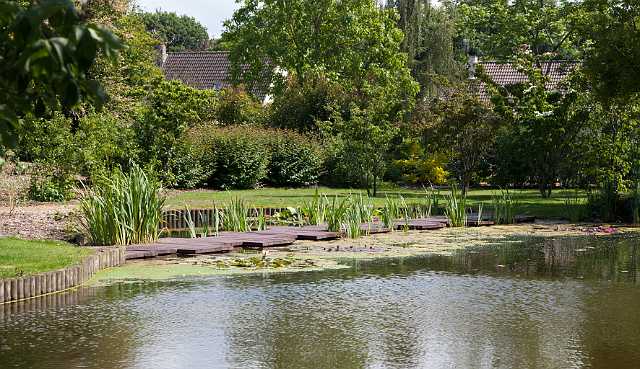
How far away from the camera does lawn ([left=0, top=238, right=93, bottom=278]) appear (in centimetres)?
1014

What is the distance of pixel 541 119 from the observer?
2517 cm

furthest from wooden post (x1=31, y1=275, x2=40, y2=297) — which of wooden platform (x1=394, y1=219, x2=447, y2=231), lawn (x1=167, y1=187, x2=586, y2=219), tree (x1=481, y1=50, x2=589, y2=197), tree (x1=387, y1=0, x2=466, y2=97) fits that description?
tree (x1=387, y1=0, x2=466, y2=97)

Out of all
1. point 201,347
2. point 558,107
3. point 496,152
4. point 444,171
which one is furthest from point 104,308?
point 444,171

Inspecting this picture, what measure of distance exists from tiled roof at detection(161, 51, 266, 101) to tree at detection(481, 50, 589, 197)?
115ft

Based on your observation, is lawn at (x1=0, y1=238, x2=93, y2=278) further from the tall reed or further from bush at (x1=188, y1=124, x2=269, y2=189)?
bush at (x1=188, y1=124, x2=269, y2=189)

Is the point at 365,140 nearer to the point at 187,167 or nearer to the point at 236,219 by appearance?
the point at 187,167

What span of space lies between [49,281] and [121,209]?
3716mm

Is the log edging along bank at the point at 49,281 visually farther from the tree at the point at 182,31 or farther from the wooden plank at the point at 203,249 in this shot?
the tree at the point at 182,31

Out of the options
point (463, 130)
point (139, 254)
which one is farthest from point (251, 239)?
point (463, 130)

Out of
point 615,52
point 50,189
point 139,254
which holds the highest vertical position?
point 615,52

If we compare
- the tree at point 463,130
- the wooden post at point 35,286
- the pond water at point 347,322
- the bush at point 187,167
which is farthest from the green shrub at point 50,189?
the wooden post at point 35,286

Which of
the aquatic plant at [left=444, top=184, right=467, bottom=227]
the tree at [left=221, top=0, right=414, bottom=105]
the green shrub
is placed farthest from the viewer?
the tree at [left=221, top=0, right=414, bottom=105]

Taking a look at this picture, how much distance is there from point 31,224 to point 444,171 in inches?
918

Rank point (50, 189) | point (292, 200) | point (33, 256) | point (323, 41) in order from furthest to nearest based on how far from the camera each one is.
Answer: point (323, 41) < point (292, 200) < point (50, 189) < point (33, 256)
